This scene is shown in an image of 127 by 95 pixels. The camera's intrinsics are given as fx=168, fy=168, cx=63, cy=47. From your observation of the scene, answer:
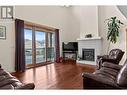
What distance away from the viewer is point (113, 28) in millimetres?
6645

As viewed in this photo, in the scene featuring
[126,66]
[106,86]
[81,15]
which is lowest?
[106,86]

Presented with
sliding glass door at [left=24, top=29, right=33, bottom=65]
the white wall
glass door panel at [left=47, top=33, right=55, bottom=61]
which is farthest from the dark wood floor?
glass door panel at [left=47, top=33, right=55, bottom=61]

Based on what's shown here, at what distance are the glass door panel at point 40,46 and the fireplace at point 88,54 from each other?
2019 millimetres

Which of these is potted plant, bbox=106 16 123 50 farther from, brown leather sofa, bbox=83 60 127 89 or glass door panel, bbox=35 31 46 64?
brown leather sofa, bbox=83 60 127 89

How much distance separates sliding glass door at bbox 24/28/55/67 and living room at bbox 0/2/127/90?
1.33 feet

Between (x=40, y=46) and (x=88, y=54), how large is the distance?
2.39 meters

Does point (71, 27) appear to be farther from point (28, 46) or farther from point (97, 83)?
point (97, 83)

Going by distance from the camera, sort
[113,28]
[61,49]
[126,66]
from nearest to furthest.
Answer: [126,66] < [113,28] < [61,49]

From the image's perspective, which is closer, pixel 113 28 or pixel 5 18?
pixel 5 18

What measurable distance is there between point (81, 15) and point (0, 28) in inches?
181

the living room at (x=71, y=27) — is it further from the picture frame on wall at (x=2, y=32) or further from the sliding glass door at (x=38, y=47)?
the sliding glass door at (x=38, y=47)
